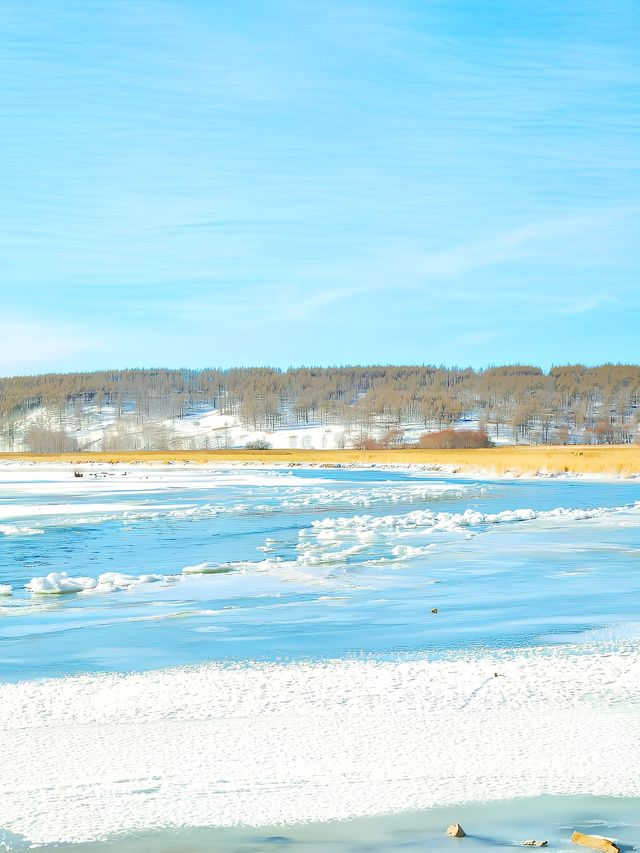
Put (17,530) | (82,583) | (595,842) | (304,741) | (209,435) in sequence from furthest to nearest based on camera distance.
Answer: (209,435) → (17,530) → (82,583) → (304,741) → (595,842)

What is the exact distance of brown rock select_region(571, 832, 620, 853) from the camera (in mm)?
3396

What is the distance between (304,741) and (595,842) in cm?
167

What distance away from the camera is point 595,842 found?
11.3ft

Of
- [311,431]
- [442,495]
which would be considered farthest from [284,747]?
[311,431]

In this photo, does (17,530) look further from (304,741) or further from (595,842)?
(595,842)

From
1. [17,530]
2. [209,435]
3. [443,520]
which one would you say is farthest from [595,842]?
[209,435]

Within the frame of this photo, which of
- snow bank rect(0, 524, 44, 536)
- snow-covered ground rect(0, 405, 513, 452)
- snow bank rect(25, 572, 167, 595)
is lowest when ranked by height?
snow bank rect(0, 524, 44, 536)

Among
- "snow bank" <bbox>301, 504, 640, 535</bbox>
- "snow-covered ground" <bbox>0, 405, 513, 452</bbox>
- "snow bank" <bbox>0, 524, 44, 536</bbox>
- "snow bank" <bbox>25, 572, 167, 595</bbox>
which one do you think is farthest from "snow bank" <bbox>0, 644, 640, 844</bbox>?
"snow-covered ground" <bbox>0, 405, 513, 452</bbox>

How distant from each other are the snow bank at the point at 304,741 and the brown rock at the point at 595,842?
484 millimetres

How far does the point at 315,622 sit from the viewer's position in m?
8.13

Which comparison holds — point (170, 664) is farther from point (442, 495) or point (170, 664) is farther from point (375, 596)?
point (442, 495)

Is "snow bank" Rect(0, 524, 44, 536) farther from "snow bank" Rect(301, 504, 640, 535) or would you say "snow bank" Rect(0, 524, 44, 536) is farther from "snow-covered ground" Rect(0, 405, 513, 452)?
"snow-covered ground" Rect(0, 405, 513, 452)

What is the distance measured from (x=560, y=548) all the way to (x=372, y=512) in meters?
9.25

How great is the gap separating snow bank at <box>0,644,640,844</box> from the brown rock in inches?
19.0
